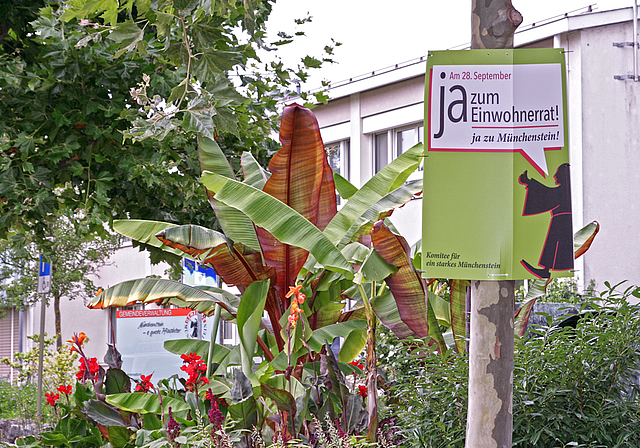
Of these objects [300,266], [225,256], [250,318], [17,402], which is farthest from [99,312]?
[250,318]

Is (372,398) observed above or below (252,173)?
below

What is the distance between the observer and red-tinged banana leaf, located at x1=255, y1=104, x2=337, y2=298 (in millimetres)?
5227

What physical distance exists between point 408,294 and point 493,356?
2195 mm

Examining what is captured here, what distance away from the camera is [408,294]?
4613mm

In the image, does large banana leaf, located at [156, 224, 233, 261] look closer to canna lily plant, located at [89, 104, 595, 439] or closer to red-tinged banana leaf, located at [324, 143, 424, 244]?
canna lily plant, located at [89, 104, 595, 439]

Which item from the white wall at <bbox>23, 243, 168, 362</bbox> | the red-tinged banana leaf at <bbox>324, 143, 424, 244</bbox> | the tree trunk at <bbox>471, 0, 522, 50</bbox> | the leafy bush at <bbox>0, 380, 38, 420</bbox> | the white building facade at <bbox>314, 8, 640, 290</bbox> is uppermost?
the white building facade at <bbox>314, 8, 640, 290</bbox>

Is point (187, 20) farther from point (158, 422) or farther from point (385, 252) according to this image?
point (158, 422)

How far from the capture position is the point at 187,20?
11.3ft

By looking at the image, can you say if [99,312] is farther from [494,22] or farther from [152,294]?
[494,22]

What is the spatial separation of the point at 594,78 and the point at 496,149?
11.5 meters

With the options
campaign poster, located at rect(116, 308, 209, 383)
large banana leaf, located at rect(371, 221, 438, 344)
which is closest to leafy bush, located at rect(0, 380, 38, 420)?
campaign poster, located at rect(116, 308, 209, 383)

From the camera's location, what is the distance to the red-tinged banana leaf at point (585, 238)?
17.6ft

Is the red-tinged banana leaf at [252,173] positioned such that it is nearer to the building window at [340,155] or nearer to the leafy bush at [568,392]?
the leafy bush at [568,392]

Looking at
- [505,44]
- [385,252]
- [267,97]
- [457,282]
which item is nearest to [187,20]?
[505,44]
